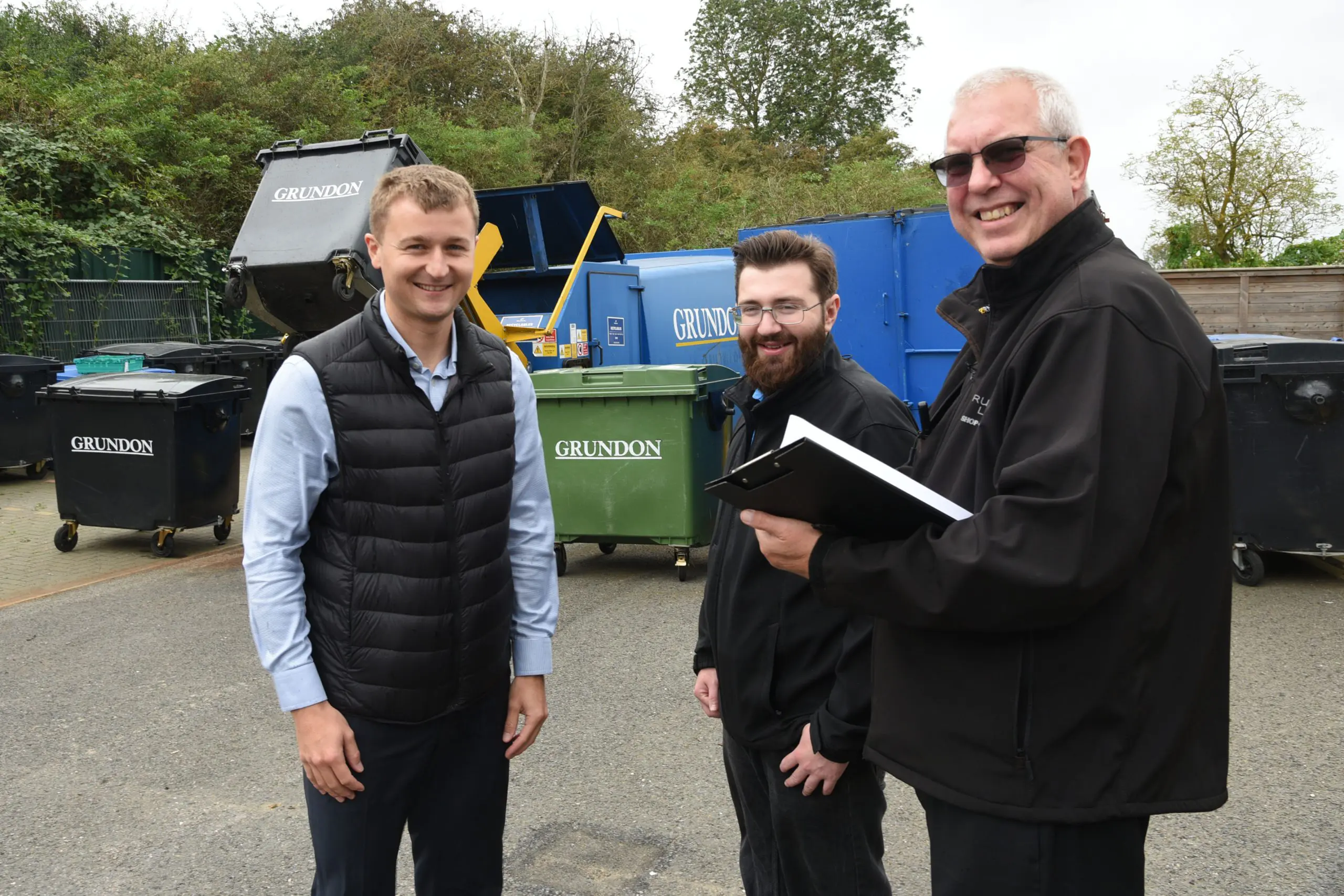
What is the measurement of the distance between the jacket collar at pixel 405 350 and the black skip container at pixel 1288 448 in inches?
209

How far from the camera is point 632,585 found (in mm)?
7238

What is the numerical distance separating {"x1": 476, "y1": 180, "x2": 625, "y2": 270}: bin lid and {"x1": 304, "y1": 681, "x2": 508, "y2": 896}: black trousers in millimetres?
7950

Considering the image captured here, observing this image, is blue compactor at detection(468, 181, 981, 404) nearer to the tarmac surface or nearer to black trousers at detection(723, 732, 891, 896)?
the tarmac surface

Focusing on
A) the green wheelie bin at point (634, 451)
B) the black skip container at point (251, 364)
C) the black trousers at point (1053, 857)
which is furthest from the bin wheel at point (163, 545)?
the black trousers at point (1053, 857)

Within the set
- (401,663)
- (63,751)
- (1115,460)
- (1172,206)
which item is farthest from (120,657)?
(1172,206)

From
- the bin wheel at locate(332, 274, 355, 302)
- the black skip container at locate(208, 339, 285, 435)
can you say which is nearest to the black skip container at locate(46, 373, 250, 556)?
the bin wheel at locate(332, 274, 355, 302)

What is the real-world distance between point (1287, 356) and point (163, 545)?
7965 millimetres

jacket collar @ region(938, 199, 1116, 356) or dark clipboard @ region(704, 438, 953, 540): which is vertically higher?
jacket collar @ region(938, 199, 1116, 356)

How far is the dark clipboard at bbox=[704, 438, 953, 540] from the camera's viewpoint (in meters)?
1.55

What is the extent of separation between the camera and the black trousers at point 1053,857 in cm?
158

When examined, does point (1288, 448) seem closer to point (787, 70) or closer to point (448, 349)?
point (448, 349)

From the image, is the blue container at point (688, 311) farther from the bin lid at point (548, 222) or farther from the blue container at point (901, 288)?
the blue container at point (901, 288)

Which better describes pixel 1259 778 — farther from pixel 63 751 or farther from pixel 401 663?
pixel 63 751

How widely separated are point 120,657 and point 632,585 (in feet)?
10.2
